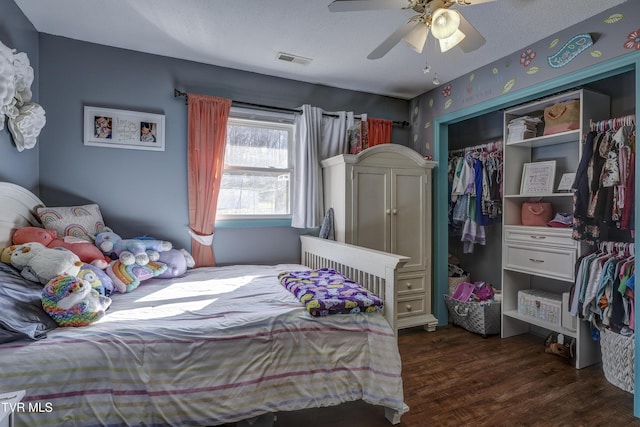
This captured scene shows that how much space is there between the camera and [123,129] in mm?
2469

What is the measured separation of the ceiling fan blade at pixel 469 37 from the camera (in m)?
1.52

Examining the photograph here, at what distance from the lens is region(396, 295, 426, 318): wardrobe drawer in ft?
9.61

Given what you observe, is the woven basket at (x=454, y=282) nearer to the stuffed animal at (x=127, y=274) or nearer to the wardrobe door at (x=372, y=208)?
the wardrobe door at (x=372, y=208)

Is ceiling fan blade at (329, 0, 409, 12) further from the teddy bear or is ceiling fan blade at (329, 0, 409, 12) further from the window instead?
the teddy bear

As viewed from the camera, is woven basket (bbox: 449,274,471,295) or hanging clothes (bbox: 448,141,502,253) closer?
hanging clothes (bbox: 448,141,502,253)

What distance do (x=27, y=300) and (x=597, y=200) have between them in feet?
10.8

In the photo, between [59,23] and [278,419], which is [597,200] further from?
[59,23]

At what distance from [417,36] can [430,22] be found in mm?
100

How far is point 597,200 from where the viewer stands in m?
2.16

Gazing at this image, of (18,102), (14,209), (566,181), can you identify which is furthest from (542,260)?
(18,102)

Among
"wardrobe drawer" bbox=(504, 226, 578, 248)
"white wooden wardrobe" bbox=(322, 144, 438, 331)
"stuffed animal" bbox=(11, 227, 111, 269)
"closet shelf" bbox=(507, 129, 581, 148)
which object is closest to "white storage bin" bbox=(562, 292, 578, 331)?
"wardrobe drawer" bbox=(504, 226, 578, 248)

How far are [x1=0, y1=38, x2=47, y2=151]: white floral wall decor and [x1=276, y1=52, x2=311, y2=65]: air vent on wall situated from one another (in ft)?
5.35

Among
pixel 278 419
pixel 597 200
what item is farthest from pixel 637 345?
pixel 278 419

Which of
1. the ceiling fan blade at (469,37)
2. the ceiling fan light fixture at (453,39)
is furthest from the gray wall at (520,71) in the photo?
the ceiling fan light fixture at (453,39)
